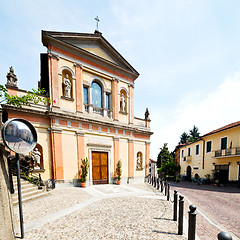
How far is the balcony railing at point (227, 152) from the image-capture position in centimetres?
1327

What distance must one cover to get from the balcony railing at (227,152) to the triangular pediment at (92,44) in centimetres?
1422

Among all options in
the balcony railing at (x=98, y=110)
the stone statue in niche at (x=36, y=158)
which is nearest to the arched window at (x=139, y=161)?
the balcony railing at (x=98, y=110)

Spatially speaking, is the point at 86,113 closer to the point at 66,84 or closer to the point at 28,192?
the point at 66,84

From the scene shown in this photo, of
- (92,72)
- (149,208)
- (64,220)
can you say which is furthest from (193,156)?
(64,220)

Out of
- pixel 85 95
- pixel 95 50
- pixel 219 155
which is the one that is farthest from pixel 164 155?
pixel 95 50

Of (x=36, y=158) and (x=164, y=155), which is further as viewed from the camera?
(x=164, y=155)

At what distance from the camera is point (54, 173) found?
30.0 feet

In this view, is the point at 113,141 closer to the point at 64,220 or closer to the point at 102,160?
the point at 102,160

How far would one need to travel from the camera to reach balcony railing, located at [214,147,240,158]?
43.5ft

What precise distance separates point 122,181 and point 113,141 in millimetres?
4138

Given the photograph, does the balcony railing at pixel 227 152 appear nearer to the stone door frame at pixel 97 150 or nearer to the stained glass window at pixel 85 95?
the stone door frame at pixel 97 150

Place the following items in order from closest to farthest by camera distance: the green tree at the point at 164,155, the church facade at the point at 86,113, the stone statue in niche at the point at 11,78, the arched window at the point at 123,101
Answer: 1. the stone statue in niche at the point at 11,78
2. the church facade at the point at 86,113
3. the arched window at the point at 123,101
4. the green tree at the point at 164,155

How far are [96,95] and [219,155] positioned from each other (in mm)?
16537

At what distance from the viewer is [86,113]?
11.2m
